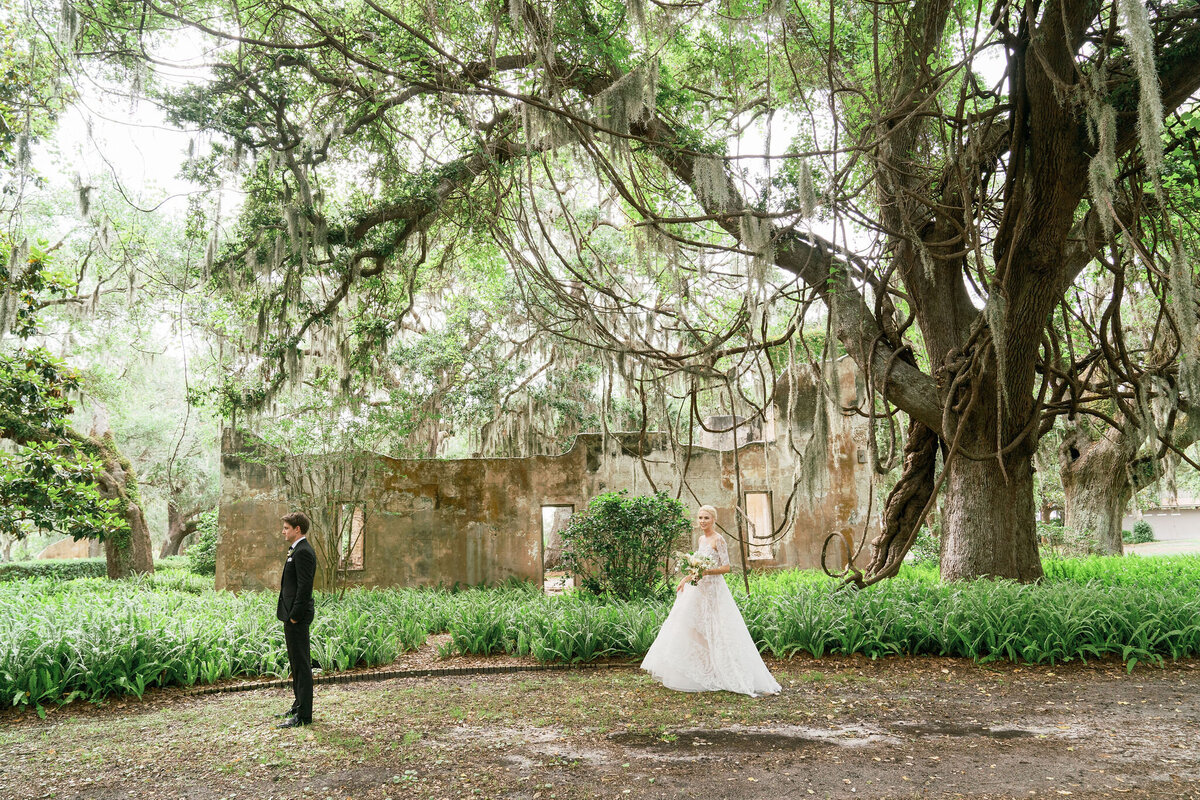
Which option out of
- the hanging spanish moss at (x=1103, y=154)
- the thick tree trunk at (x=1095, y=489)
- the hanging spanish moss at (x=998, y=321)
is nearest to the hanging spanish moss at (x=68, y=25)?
the hanging spanish moss at (x=1103, y=154)

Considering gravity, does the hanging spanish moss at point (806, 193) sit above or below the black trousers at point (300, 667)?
above

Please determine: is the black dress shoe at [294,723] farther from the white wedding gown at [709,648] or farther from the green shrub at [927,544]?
the green shrub at [927,544]

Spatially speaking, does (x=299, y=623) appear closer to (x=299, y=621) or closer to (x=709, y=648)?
(x=299, y=621)

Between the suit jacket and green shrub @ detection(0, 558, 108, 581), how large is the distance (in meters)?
14.3

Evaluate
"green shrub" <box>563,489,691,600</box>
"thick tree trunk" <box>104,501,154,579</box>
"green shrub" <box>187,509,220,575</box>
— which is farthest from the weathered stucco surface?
"green shrub" <box>187,509,220,575</box>

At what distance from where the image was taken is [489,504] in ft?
38.3

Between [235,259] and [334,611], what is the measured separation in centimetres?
391

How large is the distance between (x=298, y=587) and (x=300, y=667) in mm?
485

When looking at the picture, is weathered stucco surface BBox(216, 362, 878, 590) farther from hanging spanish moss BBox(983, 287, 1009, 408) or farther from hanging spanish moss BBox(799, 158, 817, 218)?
hanging spanish moss BBox(799, 158, 817, 218)

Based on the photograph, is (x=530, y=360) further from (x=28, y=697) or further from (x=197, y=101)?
(x=28, y=697)

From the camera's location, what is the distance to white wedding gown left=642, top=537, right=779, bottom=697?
506 centimetres

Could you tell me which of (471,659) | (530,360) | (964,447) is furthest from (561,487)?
(964,447)

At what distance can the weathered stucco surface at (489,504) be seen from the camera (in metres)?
11.0

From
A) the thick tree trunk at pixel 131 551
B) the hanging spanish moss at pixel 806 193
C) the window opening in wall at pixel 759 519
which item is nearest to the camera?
the hanging spanish moss at pixel 806 193
